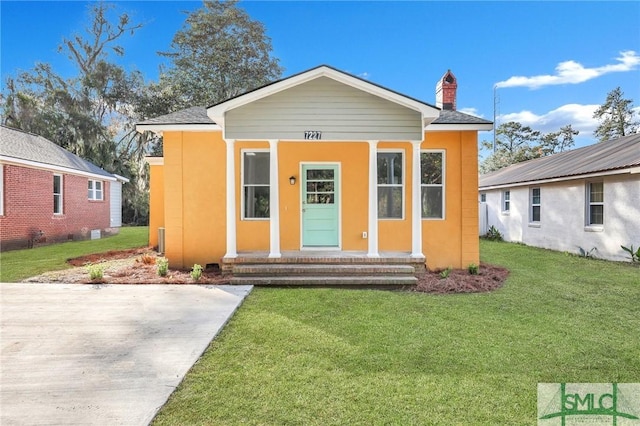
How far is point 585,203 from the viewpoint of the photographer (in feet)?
34.4

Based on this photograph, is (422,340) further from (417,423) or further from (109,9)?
(109,9)

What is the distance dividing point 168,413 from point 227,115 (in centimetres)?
556

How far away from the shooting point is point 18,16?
18969 millimetres

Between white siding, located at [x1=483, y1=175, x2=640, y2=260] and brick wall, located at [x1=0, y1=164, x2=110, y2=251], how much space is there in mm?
17930

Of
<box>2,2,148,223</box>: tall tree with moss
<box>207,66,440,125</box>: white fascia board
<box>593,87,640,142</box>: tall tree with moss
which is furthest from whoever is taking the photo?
<box>593,87,640,142</box>: tall tree with moss

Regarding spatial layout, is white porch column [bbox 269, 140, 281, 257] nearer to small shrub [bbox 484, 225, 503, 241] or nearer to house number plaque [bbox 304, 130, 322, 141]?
house number plaque [bbox 304, 130, 322, 141]

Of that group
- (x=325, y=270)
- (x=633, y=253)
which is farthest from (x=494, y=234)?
(x=325, y=270)

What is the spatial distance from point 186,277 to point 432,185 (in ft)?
18.7

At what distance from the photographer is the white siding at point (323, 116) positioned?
6.93m

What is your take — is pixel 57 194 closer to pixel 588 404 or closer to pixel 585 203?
pixel 588 404

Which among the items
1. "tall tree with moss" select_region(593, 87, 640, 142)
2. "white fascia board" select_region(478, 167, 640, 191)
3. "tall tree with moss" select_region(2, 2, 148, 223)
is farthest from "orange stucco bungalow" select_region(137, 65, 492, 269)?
"tall tree with moss" select_region(593, 87, 640, 142)

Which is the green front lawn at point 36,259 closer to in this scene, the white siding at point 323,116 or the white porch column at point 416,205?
the white siding at point 323,116

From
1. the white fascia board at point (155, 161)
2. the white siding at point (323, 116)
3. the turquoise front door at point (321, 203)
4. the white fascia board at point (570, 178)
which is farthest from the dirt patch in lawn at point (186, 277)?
the white fascia board at point (570, 178)

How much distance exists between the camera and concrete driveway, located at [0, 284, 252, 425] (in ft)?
8.81
